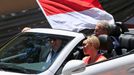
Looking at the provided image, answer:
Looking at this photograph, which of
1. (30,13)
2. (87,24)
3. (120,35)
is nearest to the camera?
(87,24)

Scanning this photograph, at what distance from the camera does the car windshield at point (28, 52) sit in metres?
5.06

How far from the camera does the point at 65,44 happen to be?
17.1 ft

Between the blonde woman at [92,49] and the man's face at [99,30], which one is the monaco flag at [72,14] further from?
the blonde woman at [92,49]

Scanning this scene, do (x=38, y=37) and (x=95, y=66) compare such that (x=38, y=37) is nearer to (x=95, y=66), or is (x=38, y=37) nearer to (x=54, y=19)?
(x=54, y=19)

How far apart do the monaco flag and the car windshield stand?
0.29 m

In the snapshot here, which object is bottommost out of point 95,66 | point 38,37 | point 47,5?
point 95,66

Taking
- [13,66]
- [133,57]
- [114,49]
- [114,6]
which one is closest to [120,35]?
[114,49]

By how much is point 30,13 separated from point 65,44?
5.40 meters

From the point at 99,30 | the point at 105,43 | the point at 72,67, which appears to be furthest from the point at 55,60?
the point at 99,30

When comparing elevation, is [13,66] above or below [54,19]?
below

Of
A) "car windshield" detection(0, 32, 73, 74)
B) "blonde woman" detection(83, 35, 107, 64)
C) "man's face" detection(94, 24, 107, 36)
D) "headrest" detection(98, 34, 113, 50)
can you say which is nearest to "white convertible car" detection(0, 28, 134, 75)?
"car windshield" detection(0, 32, 73, 74)

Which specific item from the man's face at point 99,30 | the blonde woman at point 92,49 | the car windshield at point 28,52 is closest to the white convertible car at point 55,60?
the car windshield at point 28,52

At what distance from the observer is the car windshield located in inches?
199

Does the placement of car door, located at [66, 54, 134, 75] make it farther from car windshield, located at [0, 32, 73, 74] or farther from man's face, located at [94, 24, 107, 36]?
man's face, located at [94, 24, 107, 36]
